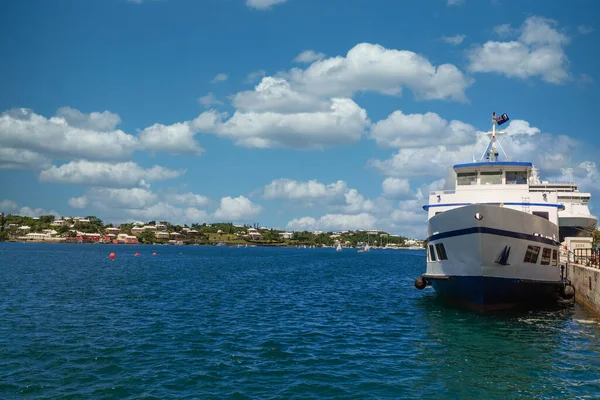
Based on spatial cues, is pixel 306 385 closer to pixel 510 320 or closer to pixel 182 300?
pixel 510 320

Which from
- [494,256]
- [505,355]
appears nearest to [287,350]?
[505,355]

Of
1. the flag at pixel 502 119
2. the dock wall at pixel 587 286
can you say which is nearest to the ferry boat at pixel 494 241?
the dock wall at pixel 587 286

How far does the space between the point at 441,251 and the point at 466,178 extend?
7.74 m

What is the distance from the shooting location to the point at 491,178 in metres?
35.2

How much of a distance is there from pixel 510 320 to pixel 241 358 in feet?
55.6

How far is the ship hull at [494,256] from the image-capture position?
26.7m

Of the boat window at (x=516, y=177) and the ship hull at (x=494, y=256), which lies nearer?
the ship hull at (x=494, y=256)

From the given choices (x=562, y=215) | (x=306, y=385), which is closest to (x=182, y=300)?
(x=306, y=385)

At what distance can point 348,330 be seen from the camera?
24688 mm

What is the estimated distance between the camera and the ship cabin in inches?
1275

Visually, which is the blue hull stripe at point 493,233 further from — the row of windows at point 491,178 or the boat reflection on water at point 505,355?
the row of windows at point 491,178

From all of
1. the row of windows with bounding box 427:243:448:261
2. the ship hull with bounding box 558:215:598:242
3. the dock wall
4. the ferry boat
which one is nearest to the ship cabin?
the ferry boat

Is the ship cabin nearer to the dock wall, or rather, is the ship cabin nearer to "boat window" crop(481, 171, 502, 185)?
"boat window" crop(481, 171, 502, 185)

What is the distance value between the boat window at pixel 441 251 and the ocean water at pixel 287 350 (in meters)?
3.60
